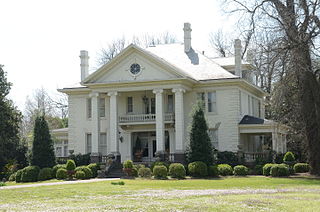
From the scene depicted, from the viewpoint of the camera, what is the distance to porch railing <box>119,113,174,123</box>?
4250cm

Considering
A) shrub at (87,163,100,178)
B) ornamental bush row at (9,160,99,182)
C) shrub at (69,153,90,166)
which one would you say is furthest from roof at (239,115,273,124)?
ornamental bush row at (9,160,99,182)

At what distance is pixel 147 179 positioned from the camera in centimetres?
3519

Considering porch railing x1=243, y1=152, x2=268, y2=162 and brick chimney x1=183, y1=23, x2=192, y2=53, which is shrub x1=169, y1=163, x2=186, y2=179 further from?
brick chimney x1=183, y1=23, x2=192, y2=53

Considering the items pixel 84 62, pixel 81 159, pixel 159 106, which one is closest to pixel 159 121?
pixel 159 106

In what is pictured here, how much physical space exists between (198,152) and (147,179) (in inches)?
168

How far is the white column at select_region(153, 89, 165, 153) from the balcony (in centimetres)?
138

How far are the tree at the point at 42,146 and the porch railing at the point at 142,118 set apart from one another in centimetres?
604

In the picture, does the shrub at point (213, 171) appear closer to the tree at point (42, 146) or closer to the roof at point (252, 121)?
the roof at point (252, 121)

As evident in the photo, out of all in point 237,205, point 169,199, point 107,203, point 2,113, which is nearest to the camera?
point 237,205

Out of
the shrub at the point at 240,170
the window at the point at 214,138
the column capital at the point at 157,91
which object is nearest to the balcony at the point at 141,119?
the column capital at the point at 157,91

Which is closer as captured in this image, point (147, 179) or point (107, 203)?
point (107, 203)

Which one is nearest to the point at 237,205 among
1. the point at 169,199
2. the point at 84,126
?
the point at 169,199

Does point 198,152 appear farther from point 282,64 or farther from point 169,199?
point 169,199

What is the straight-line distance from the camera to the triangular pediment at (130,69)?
41.3 metres
